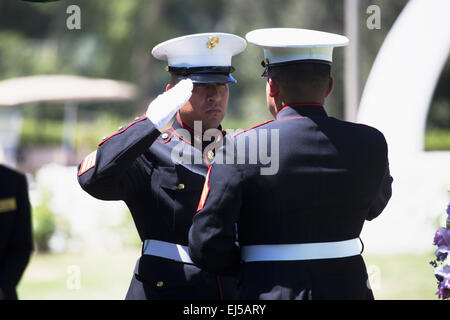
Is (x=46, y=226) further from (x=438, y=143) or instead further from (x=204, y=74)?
(x=438, y=143)

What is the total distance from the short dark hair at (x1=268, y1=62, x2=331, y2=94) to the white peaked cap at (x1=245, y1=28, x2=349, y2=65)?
0.03 meters

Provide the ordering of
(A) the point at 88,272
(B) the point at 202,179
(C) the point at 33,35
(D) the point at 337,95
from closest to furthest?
1. (B) the point at 202,179
2. (A) the point at 88,272
3. (D) the point at 337,95
4. (C) the point at 33,35

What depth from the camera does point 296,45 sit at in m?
2.74

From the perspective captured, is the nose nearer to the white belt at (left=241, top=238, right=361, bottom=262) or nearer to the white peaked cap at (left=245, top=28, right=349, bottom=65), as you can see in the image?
the white peaked cap at (left=245, top=28, right=349, bottom=65)

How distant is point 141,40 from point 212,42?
95.8 feet

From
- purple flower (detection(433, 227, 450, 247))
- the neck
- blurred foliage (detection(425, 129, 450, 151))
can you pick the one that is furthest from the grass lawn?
blurred foliage (detection(425, 129, 450, 151))

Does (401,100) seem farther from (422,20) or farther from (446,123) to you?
(446,123)

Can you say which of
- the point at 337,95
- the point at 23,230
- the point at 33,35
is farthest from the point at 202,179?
the point at 33,35

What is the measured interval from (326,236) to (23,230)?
6.33 feet

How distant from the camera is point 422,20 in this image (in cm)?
880

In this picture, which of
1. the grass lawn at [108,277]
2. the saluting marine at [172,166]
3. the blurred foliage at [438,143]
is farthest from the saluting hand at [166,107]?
the blurred foliage at [438,143]

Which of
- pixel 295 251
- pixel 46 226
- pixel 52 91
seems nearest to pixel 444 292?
pixel 295 251

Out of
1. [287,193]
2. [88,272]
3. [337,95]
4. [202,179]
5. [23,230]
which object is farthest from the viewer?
[337,95]

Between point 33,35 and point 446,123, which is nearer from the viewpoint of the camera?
point 446,123
